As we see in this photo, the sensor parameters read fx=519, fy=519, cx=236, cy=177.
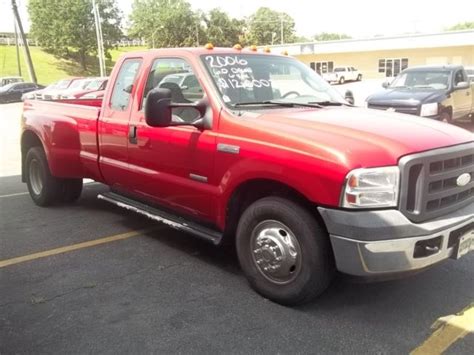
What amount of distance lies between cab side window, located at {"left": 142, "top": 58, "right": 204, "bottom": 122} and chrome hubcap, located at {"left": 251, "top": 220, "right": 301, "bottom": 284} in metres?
1.19

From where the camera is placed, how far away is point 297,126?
3.64m

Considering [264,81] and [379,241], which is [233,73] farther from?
[379,241]

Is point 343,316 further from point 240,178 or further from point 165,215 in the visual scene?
point 165,215

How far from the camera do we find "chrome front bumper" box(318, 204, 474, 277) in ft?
10.3

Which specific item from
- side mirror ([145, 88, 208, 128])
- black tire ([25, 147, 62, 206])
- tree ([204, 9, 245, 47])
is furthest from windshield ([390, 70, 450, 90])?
tree ([204, 9, 245, 47])

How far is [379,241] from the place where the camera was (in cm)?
313

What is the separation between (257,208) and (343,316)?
3.12 feet

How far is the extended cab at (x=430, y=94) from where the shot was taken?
11.2 m

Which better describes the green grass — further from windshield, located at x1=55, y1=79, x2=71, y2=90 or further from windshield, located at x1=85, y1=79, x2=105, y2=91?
windshield, located at x1=85, y1=79, x2=105, y2=91

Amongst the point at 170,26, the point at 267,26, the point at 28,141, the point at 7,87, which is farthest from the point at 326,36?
the point at 28,141

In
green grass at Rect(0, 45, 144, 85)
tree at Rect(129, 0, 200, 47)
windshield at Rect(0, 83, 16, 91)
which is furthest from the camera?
tree at Rect(129, 0, 200, 47)

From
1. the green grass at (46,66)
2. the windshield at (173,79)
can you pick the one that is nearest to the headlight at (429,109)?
the windshield at (173,79)

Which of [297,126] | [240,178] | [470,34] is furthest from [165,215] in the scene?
[470,34]

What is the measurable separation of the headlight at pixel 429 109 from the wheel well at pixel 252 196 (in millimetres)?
8088
